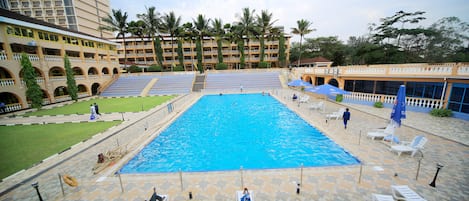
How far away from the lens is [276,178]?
6133 millimetres

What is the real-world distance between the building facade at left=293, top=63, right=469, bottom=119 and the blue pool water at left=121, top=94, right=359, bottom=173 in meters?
8.41

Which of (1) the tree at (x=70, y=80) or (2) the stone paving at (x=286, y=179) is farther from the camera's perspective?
(1) the tree at (x=70, y=80)

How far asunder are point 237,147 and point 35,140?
41.1 feet

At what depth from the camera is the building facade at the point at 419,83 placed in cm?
1159

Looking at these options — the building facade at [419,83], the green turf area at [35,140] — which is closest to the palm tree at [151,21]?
the green turf area at [35,140]

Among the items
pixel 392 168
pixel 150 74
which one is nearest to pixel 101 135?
pixel 392 168

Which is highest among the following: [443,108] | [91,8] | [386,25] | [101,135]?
[91,8]

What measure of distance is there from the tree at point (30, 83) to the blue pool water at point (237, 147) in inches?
744

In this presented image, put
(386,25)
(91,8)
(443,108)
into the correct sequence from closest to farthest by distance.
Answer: (443,108)
(386,25)
(91,8)

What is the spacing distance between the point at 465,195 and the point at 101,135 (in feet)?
54.0

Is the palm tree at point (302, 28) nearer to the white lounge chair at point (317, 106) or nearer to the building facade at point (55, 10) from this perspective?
the white lounge chair at point (317, 106)

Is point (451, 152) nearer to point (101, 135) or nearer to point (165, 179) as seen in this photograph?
point (165, 179)

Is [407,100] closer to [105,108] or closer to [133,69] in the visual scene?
[105,108]

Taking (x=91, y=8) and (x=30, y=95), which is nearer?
(x=30, y=95)
